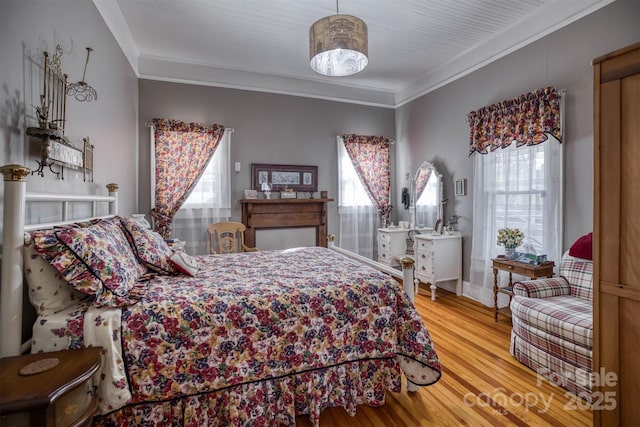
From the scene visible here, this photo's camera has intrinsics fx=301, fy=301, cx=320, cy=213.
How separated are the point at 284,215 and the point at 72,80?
2865mm

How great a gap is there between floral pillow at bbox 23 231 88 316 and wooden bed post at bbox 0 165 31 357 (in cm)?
5

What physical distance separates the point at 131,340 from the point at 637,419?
7.38 ft

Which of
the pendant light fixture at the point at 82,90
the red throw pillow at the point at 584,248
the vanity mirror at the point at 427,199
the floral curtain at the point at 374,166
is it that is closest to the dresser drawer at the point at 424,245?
the vanity mirror at the point at 427,199

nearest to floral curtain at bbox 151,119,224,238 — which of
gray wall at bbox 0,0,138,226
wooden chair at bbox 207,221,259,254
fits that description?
gray wall at bbox 0,0,138,226

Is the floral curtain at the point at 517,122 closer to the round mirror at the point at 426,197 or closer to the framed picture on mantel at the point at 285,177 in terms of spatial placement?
the round mirror at the point at 426,197

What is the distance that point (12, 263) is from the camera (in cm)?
126

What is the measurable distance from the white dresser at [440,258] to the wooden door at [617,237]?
8.14 feet

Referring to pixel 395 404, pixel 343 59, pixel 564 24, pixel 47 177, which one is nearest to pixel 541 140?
pixel 564 24

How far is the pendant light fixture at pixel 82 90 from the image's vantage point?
2.04 meters

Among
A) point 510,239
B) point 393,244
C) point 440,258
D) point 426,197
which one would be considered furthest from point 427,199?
point 510,239

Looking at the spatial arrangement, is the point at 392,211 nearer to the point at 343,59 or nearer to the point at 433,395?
the point at 343,59

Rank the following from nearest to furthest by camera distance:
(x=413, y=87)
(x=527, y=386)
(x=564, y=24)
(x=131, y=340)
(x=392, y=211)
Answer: (x=131, y=340) → (x=527, y=386) → (x=564, y=24) → (x=413, y=87) → (x=392, y=211)

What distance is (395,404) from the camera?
191 cm

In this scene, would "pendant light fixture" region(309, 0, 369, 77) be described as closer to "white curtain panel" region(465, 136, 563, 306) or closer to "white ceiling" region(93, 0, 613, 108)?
"white ceiling" region(93, 0, 613, 108)
